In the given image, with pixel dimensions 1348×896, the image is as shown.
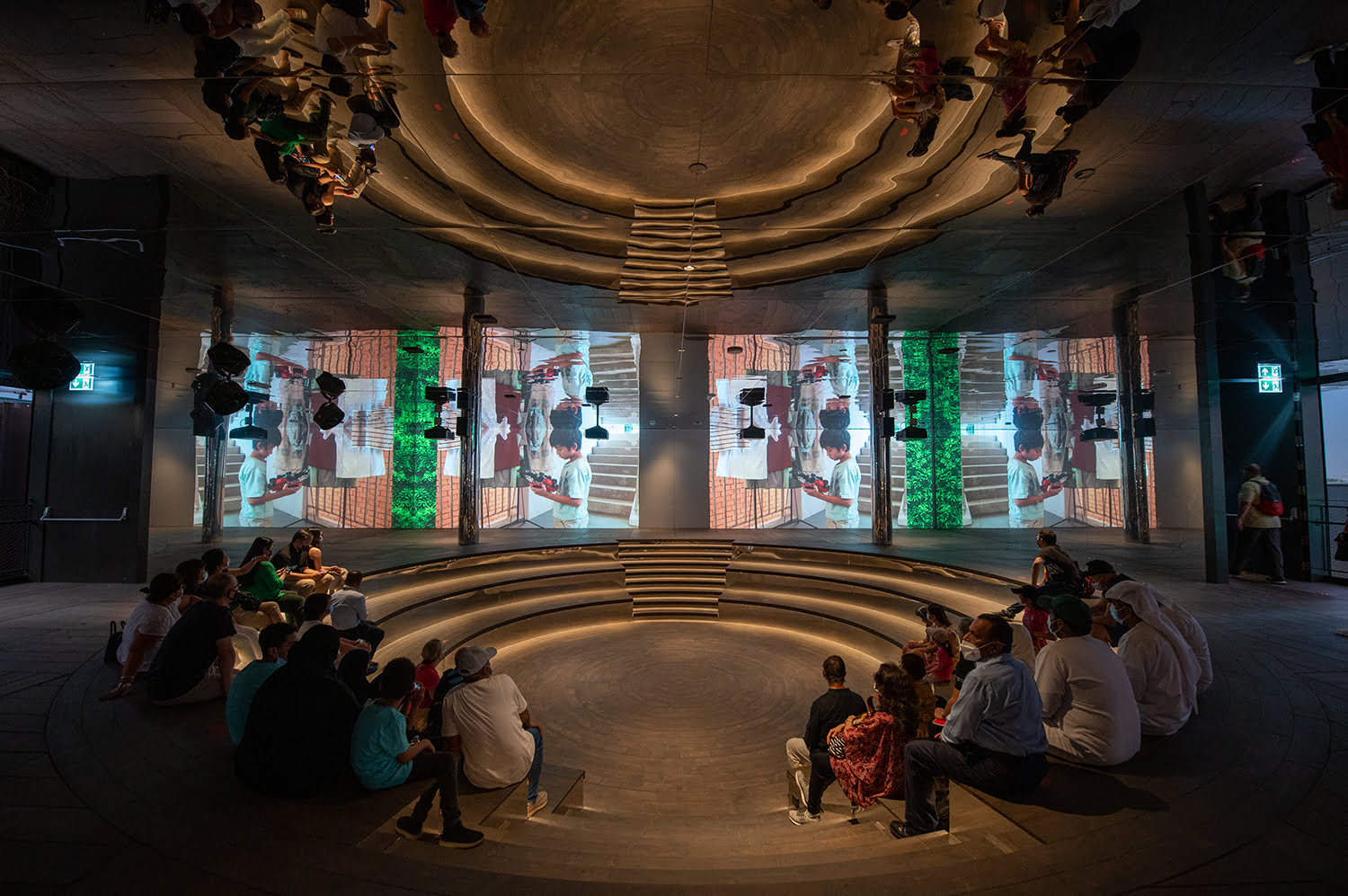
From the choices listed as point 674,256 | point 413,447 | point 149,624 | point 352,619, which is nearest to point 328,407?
point 413,447

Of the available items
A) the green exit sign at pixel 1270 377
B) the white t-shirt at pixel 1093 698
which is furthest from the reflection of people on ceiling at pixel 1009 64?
the green exit sign at pixel 1270 377

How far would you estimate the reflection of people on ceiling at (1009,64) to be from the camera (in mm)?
4188

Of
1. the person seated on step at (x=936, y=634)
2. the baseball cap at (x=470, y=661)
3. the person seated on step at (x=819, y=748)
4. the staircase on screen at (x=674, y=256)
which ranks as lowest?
the person seated on step at (x=819, y=748)

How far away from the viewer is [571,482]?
568 inches

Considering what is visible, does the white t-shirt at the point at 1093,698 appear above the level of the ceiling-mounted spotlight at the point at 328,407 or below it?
below

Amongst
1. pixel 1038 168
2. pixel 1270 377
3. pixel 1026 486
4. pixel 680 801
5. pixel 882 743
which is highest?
pixel 1038 168

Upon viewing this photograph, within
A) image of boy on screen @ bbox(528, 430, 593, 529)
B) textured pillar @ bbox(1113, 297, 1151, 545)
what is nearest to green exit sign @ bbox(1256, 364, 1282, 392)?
textured pillar @ bbox(1113, 297, 1151, 545)

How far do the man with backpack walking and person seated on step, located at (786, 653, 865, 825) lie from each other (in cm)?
768

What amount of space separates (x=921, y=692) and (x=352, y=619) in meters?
4.74

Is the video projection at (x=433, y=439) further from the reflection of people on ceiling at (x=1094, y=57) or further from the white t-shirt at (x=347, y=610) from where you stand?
the reflection of people on ceiling at (x=1094, y=57)

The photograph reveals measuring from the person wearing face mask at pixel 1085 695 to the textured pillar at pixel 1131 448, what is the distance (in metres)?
11.5

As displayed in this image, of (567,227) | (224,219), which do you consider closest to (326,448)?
(224,219)

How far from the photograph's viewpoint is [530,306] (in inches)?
448

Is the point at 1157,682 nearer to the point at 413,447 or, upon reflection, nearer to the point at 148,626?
the point at 148,626
